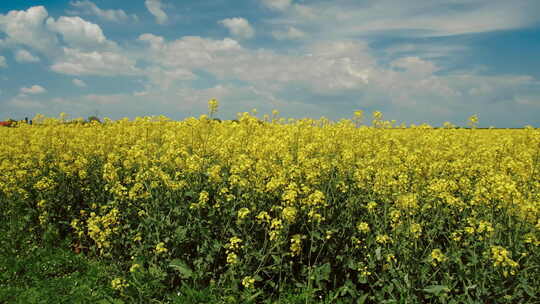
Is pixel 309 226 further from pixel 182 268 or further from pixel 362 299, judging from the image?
pixel 182 268

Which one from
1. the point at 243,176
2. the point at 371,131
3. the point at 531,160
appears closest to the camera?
the point at 243,176

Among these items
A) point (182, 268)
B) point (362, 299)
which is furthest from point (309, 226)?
point (182, 268)

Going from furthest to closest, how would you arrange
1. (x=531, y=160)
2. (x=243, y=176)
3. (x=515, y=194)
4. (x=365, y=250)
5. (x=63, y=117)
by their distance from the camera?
(x=63, y=117)
(x=531, y=160)
(x=243, y=176)
(x=365, y=250)
(x=515, y=194)

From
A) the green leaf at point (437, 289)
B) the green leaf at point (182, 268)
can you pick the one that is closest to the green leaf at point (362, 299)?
the green leaf at point (437, 289)

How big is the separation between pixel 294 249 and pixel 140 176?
238 cm

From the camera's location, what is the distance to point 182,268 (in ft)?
14.6

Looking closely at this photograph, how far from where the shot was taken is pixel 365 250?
4.45 meters

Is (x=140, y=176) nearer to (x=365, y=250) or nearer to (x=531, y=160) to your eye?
(x=365, y=250)

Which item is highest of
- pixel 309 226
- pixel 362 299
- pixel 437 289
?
pixel 309 226

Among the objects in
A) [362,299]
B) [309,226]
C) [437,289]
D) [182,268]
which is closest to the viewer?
[437,289]

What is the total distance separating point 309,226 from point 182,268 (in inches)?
62.7

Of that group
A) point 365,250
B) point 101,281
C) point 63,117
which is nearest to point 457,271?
point 365,250

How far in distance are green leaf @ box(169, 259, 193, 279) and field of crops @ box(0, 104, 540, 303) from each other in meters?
0.02

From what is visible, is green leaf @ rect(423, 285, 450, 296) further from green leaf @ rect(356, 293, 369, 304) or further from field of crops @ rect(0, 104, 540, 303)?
green leaf @ rect(356, 293, 369, 304)
